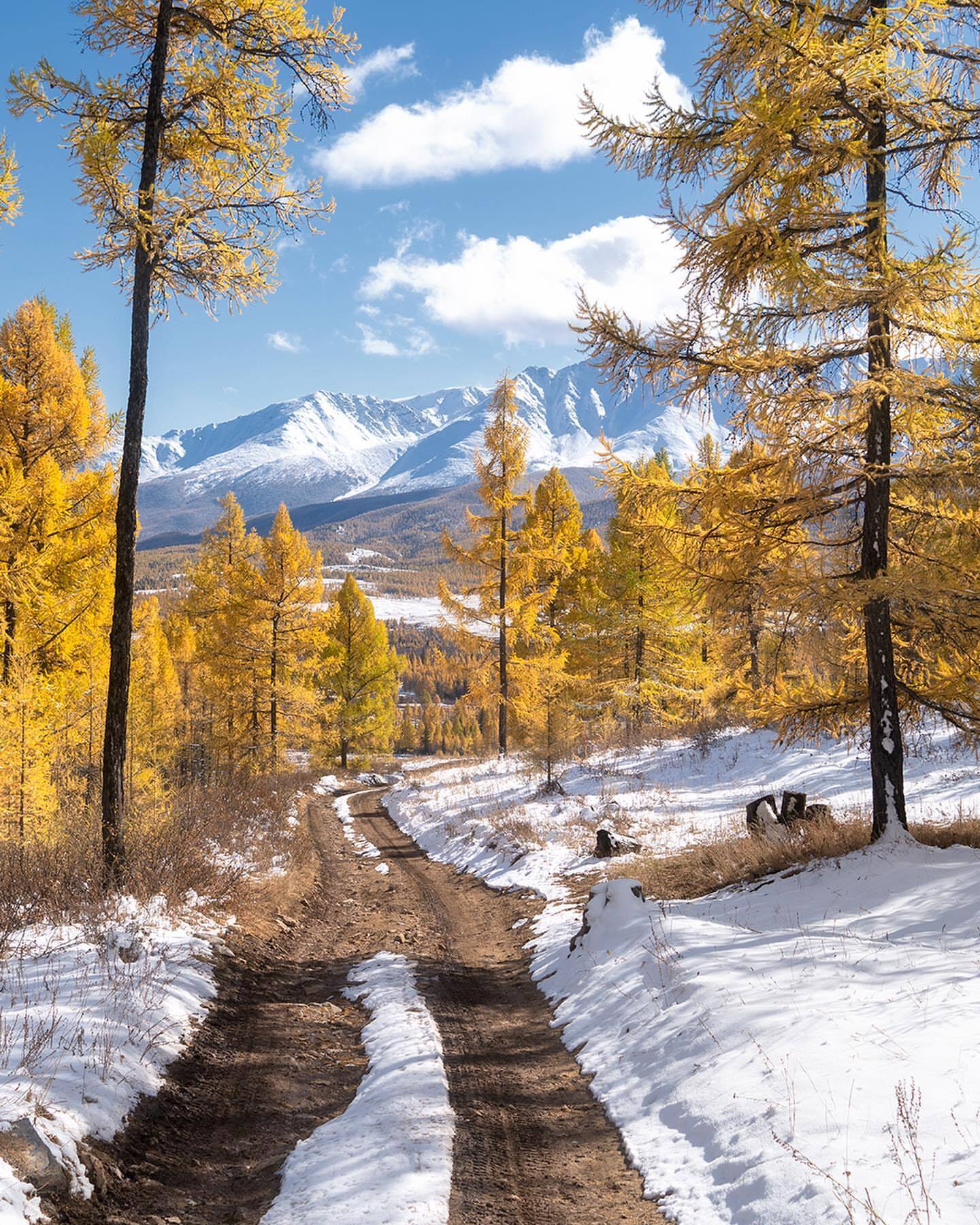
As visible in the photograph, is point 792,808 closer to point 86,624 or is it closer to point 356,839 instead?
point 356,839

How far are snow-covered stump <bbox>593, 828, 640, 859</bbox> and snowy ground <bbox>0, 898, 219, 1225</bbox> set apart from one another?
21.6 ft

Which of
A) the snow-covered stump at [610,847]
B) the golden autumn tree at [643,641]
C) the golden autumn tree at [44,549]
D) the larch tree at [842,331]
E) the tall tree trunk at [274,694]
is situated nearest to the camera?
the larch tree at [842,331]

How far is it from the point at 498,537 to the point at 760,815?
1804cm

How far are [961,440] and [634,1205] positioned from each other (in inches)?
309

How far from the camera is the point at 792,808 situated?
32.4 ft

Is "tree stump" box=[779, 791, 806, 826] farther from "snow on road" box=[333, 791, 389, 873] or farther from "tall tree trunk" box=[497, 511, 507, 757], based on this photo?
"tall tree trunk" box=[497, 511, 507, 757]

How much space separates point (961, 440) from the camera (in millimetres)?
7832

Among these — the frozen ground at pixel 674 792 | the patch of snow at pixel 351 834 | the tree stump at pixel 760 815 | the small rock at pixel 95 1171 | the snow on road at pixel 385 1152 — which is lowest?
the patch of snow at pixel 351 834

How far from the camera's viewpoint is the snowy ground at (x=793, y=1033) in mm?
3480

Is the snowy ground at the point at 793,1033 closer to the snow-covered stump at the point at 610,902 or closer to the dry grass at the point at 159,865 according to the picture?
the snow-covered stump at the point at 610,902

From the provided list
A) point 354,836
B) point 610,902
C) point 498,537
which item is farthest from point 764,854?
point 498,537

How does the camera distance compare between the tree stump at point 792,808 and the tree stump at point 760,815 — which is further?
the tree stump at point 760,815

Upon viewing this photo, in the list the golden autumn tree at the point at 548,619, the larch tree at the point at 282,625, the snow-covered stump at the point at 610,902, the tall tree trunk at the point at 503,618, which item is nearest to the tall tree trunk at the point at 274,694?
the larch tree at the point at 282,625

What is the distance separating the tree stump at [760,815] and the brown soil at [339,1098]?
145 inches
